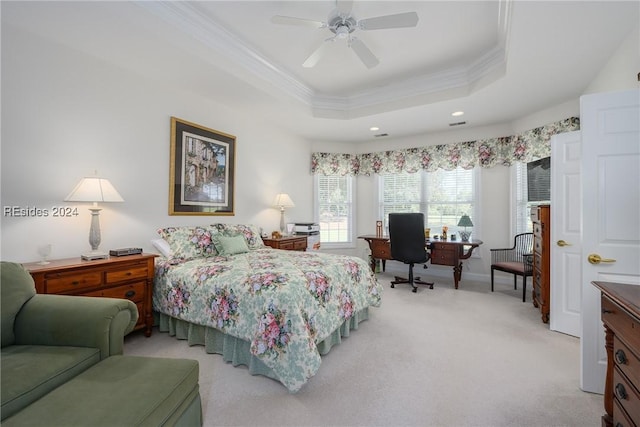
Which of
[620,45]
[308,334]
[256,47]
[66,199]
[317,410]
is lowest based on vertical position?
[317,410]

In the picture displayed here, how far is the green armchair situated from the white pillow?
50.3 inches

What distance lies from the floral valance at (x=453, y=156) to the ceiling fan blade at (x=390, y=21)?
2843mm

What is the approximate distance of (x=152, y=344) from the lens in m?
Answer: 2.51

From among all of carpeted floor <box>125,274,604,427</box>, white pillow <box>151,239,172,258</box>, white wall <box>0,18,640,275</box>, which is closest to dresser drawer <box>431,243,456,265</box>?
carpeted floor <box>125,274,604,427</box>

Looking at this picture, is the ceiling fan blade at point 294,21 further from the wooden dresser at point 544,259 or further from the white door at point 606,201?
the wooden dresser at point 544,259

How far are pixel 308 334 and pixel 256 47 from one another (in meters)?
2.87

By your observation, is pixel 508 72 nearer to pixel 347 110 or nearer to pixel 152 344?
pixel 347 110

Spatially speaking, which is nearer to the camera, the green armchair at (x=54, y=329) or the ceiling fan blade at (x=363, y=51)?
the green armchair at (x=54, y=329)

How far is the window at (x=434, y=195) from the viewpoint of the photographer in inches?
197

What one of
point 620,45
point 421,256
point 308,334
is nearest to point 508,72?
point 620,45

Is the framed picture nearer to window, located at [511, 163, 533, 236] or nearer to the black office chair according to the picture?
the black office chair

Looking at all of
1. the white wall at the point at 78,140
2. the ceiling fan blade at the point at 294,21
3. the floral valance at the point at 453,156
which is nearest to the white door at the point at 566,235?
the floral valance at the point at 453,156

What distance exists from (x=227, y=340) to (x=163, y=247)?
132 cm

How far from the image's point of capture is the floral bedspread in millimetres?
1882
